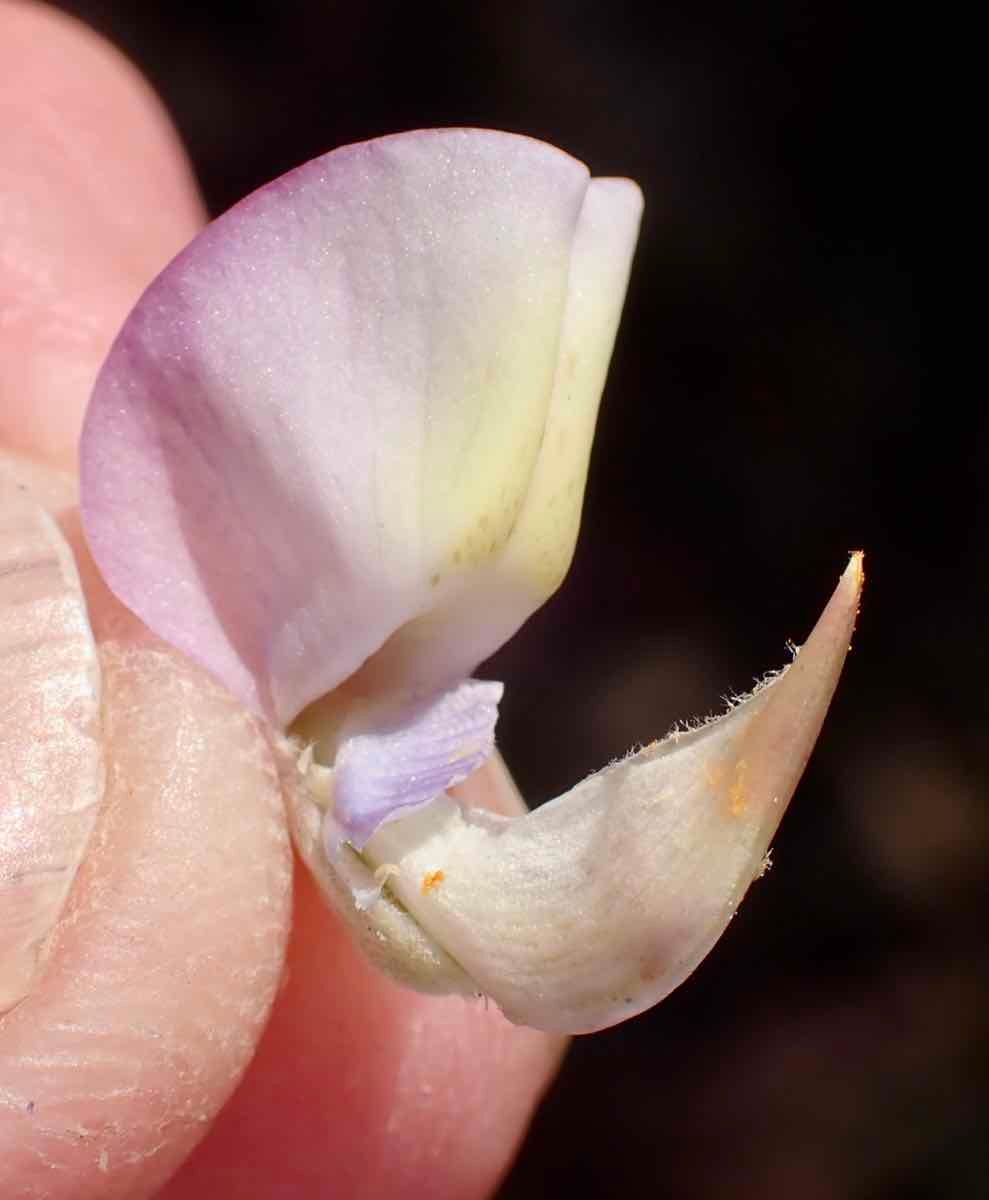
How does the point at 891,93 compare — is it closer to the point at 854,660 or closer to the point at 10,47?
the point at 854,660

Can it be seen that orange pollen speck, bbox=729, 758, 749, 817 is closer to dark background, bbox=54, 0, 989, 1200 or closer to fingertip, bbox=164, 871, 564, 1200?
fingertip, bbox=164, 871, 564, 1200

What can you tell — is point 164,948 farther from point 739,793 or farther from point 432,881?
point 739,793

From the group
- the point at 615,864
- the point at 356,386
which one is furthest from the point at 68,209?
the point at 615,864

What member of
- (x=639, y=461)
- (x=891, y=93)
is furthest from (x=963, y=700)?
(x=891, y=93)

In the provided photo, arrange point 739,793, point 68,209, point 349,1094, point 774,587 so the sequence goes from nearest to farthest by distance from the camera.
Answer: point 739,793 → point 349,1094 → point 68,209 → point 774,587

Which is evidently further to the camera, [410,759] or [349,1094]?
[349,1094]

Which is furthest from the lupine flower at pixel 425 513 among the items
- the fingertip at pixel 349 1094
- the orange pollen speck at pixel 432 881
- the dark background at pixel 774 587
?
the dark background at pixel 774 587

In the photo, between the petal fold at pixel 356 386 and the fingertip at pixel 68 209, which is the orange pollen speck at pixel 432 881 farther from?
the fingertip at pixel 68 209
